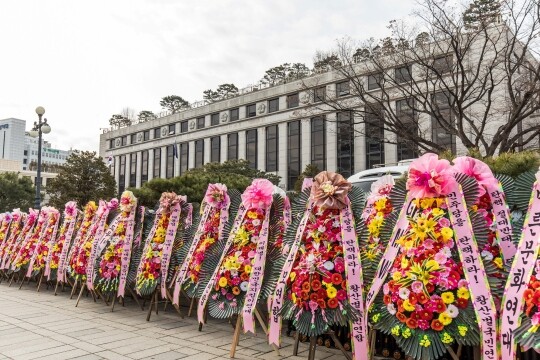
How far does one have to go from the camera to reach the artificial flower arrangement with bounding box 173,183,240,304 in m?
5.66

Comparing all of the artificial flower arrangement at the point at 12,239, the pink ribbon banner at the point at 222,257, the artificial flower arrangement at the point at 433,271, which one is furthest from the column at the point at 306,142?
the artificial flower arrangement at the point at 433,271

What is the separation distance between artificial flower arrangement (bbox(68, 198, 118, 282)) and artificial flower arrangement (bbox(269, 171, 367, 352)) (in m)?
4.65

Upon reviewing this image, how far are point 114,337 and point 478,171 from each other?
4366 millimetres

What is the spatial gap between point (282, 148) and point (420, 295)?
135 ft

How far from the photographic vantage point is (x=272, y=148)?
45.4 metres

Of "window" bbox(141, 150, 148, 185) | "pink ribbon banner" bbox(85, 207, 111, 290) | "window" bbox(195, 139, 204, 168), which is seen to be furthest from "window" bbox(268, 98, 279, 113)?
"pink ribbon banner" bbox(85, 207, 111, 290)

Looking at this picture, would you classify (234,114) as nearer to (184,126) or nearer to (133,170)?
(184,126)

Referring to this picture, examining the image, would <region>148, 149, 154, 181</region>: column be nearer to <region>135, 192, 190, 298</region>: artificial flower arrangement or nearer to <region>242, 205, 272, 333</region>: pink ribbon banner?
<region>135, 192, 190, 298</region>: artificial flower arrangement

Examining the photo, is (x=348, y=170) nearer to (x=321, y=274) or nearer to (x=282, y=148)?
(x=282, y=148)

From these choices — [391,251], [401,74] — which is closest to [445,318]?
[391,251]

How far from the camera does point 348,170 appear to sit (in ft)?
128

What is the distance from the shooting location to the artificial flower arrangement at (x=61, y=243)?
891cm

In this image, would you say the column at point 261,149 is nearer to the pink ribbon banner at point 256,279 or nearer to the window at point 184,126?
the window at point 184,126

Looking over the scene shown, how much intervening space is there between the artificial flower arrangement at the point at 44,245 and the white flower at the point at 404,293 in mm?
8192
